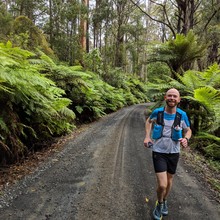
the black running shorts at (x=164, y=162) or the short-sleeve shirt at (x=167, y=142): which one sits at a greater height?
the short-sleeve shirt at (x=167, y=142)

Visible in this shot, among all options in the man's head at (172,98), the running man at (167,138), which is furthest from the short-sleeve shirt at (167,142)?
the man's head at (172,98)

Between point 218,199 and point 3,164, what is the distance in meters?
3.89

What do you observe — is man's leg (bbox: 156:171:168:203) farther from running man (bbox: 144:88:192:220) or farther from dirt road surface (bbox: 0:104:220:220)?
dirt road surface (bbox: 0:104:220:220)

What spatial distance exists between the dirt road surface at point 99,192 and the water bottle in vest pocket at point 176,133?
1.06 m

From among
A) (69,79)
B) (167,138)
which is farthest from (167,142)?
(69,79)

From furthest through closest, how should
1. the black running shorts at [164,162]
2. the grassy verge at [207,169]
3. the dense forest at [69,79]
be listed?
1. the dense forest at [69,79]
2. the grassy verge at [207,169]
3. the black running shorts at [164,162]

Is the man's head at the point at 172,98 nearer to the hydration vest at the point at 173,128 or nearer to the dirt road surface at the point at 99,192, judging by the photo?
the hydration vest at the point at 173,128

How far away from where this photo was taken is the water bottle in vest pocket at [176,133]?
2.86 meters

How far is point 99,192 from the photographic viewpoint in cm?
340

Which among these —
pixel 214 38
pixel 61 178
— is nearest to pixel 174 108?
pixel 61 178

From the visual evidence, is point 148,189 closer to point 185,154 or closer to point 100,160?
point 100,160

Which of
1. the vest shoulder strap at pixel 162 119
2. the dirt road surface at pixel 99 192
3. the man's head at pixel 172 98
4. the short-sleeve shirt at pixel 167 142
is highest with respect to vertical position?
the man's head at pixel 172 98

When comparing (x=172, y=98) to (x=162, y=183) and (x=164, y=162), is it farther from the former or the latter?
(x=162, y=183)

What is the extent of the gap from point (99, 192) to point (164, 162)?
1212 mm
